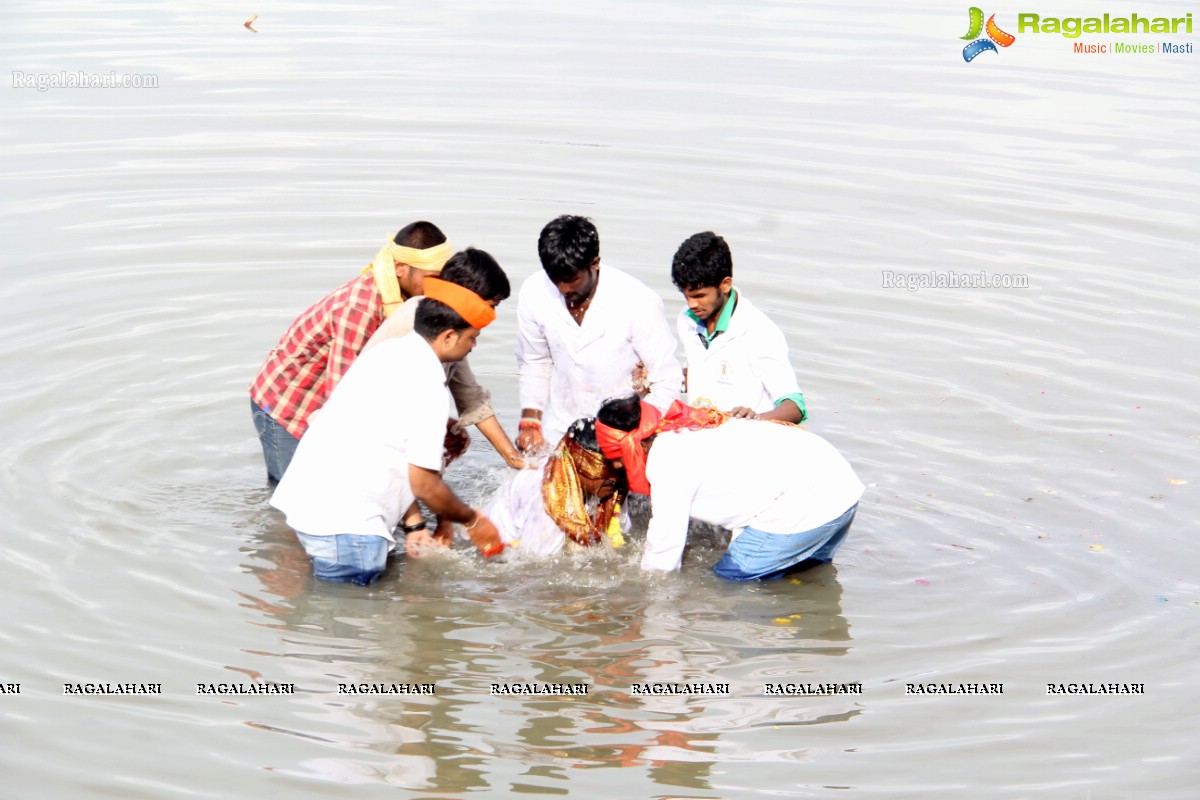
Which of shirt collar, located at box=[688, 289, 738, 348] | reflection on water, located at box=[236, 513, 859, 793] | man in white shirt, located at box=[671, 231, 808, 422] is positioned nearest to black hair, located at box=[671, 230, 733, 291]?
man in white shirt, located at box=[671, 231, 808, 422]

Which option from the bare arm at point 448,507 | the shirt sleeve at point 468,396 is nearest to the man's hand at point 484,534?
the bare arm at point 448,507

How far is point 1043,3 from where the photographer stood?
1988 centimetres

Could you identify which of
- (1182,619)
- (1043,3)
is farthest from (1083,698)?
(1043,3)

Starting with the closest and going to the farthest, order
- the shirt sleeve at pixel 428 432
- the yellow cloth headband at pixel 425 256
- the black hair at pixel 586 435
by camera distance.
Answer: the shirt sleeve at pixel 428 432 < the black hair at pixel 586 435 < the yellow cloth headband at pixel 425 256

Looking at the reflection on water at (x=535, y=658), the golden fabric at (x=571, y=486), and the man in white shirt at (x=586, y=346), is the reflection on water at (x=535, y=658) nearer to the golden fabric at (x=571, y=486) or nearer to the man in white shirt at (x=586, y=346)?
the golden fabric at (x=571, y=486)

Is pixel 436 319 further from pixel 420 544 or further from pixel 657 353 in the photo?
pixel 657 353

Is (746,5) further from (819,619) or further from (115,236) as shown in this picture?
(819,619)

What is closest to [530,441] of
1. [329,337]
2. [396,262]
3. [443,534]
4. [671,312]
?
[443,534]

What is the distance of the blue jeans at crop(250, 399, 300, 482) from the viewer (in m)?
6.98

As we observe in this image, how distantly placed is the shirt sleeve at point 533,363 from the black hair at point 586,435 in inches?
35.7

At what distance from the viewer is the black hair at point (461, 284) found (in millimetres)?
5598

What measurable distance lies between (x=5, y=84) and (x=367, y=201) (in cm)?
579

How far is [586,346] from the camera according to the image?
6.75m

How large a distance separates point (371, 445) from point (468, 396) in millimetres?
1228
